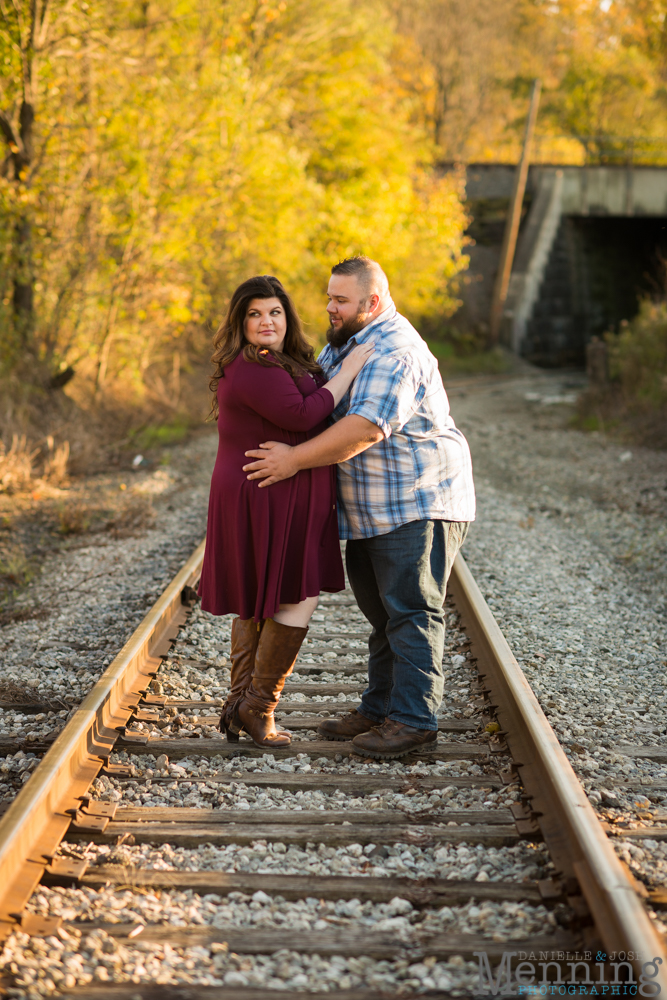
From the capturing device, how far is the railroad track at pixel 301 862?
92.7 inches

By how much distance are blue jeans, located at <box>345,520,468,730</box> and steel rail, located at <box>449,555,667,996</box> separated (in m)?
0.39

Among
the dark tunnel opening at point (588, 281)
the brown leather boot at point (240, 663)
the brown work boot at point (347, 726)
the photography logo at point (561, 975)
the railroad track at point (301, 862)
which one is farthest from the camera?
the dark tunnel opening at point (588, 281)

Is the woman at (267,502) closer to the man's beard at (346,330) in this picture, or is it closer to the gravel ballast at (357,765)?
the man's beard at (346,330)

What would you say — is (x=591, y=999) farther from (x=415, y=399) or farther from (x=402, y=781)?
(x=415, y=399)

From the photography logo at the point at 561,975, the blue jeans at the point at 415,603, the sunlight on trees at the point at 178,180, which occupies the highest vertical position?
the sunlight on trees at the point at 178,180

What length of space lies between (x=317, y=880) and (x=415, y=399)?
1.81m

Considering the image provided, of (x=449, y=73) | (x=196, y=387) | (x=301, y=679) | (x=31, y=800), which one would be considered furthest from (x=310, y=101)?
(x=31, y=800)

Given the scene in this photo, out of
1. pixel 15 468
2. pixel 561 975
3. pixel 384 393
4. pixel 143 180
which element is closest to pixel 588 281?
pixel 143 180

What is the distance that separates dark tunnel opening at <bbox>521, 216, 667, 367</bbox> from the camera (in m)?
30.0

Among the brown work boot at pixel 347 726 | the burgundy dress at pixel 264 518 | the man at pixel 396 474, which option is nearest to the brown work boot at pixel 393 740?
the man at pixel 396 474

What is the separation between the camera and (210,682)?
4551mm

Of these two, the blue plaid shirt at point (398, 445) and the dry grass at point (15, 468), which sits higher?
the blue plaid shirt at point (398, 445)

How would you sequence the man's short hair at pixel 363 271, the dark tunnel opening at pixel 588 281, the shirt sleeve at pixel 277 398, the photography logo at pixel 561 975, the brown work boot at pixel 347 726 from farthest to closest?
the dark tunnel opening at pixel 588 281 → the brown work boot at pixel 347 726 → the man's short hair at pixel 363 271 → the shirt sleeve at pixel 277 398 → the photography logo at pixel 561 975

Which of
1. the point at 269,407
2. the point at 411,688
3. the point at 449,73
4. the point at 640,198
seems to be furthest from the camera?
the point at 449,73
